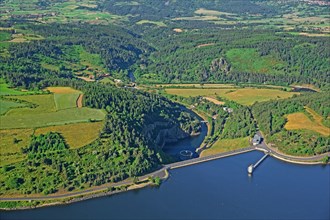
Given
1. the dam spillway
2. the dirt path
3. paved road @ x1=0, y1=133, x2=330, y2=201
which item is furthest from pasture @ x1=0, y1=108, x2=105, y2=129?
the dam spillway

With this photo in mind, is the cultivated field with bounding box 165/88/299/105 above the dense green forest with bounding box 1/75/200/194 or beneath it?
beneath

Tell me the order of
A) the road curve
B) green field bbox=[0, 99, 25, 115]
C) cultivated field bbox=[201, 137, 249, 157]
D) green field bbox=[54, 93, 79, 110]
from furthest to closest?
green field bbox=[54, 93, 79, 110], green field bbox=[0, 99, 25, 115], cultivated field bbox=[201, 137, 249, 157], the road curve

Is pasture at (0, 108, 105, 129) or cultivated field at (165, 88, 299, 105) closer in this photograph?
pasture at (0, 108, 105, 129)

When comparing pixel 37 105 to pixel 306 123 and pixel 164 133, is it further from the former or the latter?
pixel 306 123

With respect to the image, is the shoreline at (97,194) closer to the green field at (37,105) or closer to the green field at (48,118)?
the green field at (48,118)

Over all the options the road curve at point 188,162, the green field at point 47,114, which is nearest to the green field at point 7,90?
the green field at point 47,114

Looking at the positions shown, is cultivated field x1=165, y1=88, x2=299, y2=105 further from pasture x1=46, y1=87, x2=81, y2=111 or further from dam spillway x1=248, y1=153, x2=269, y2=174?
dam spillway x1=248, y1=153, x2=269, y2=174
